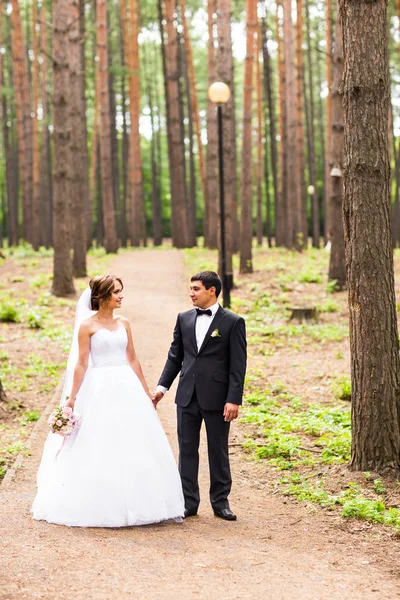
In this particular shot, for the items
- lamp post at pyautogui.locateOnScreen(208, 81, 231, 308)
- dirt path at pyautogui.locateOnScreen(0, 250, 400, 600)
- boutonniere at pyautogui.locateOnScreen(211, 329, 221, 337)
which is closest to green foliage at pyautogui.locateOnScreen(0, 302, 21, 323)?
lamp post at pyautogui.locateOnScreen(208, 81, 231, 308)

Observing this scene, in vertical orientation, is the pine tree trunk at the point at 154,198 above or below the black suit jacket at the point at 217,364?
above

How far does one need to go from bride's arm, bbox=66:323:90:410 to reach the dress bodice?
1.9 inches

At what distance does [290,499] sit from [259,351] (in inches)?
279

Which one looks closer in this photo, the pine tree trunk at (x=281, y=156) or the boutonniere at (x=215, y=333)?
the boutonniere at (x=215, y=333)

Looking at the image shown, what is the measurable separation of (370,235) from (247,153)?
1657 centimetres

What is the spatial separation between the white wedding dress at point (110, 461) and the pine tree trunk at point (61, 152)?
532 inches

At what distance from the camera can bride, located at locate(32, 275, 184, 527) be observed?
6.18 metres

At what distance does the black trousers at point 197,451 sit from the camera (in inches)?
257

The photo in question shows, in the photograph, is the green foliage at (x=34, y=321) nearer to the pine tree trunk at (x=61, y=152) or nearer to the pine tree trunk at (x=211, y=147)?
the pine tree trunk at (x=61, y=152)

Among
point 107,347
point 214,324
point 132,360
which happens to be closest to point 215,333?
point 214,324

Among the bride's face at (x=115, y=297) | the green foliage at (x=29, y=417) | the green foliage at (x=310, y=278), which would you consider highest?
the bride's face at (x=115, y=297)

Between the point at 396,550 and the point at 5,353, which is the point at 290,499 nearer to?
the point at 396,550

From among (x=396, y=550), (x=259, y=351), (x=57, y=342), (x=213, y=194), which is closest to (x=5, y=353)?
(x=57, y=342)

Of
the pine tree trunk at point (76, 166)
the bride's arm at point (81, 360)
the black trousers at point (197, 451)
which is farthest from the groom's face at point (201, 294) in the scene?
the pine tree trunk at point (76, 166)
